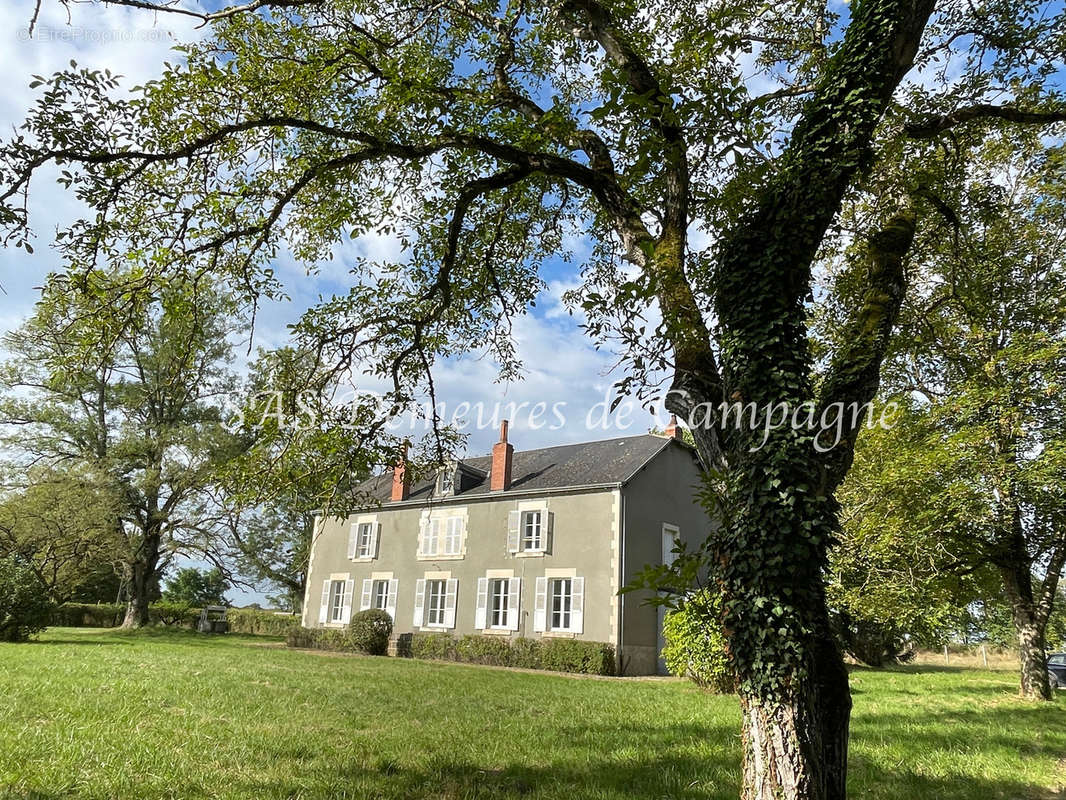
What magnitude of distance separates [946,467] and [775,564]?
1064 cm

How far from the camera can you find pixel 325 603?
25.9 metres

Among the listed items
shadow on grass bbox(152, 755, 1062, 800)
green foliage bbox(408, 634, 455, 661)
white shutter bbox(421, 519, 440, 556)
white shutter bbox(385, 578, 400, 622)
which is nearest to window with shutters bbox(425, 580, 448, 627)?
green foliage bbox(408, 634, 455, 661)

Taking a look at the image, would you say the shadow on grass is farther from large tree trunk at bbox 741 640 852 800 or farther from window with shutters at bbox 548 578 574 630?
window with shutters at bbox 548 578 574 630

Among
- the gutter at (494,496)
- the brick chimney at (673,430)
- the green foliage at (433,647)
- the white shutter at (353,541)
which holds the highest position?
the brick chimney at (673,430)

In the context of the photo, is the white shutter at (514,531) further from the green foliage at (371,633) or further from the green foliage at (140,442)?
the green foliage at (140,442)

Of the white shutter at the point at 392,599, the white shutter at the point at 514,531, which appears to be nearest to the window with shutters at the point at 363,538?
the white shutter at the point at 392,599

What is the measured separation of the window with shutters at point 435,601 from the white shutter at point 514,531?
3.20m

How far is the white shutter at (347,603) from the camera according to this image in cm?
2498

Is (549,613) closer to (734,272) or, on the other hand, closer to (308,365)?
(308,365)

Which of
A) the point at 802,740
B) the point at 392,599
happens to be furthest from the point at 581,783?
the point at 392,599

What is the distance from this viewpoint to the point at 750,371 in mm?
3760

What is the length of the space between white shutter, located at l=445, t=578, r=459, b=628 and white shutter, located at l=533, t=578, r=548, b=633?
335cm

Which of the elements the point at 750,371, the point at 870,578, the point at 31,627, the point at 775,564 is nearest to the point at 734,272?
the point at 750,371

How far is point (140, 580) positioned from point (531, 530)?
16731 mm
